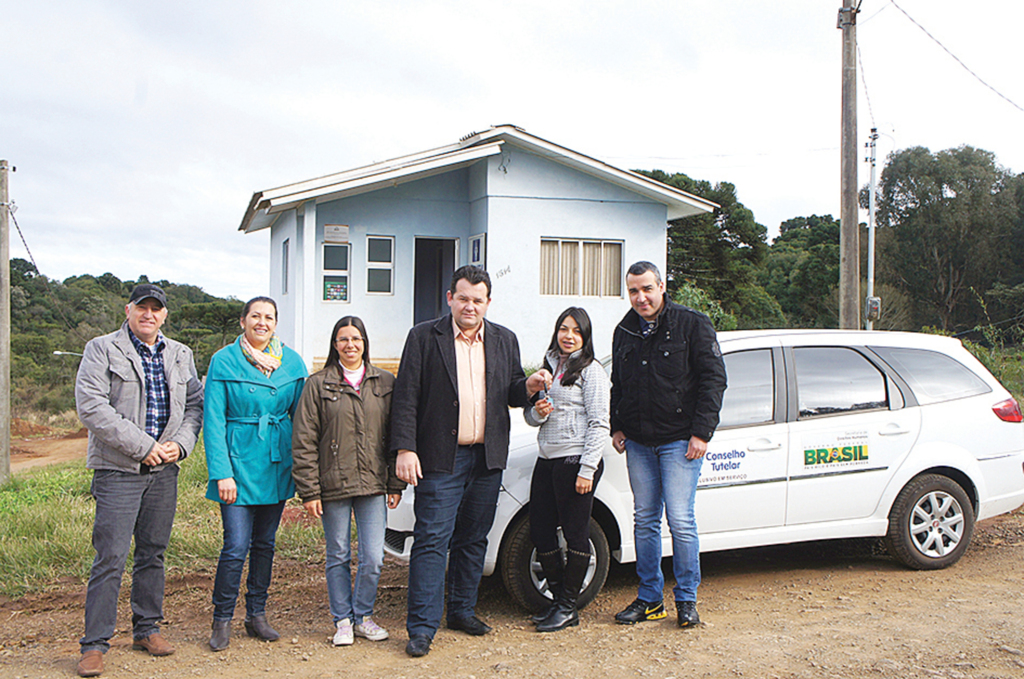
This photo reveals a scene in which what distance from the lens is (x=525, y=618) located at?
16.8ft

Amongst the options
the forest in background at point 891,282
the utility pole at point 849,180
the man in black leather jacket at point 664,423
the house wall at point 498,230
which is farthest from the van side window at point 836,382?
the forest in background at point 891,282

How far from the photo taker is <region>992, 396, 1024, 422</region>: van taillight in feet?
20.0

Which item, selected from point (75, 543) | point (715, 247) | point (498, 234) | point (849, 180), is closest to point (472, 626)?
point (75, 543)

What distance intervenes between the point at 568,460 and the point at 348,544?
130 cm

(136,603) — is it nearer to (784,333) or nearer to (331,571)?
(331,571)

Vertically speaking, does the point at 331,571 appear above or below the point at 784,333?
below

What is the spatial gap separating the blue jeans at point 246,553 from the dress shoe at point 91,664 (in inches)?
24.1

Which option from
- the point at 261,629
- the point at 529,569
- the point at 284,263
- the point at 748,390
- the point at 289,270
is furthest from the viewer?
the point at 284,263

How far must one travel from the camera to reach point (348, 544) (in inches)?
185

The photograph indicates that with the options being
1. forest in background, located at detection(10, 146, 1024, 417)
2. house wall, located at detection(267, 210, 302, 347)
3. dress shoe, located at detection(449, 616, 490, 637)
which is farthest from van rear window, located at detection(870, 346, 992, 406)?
forest in background, located at detection(10, 146, 1024, 417)

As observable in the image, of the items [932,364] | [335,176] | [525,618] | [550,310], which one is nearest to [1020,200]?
[550,310]

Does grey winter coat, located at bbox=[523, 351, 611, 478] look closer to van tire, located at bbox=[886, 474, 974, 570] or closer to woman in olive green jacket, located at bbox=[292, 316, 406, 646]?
woman in olive green jacket, located at bbox=[292, 316, 406, 646]

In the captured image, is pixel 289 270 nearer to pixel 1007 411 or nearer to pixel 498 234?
pixel 498 234

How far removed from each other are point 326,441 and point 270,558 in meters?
0.83
